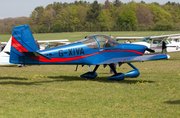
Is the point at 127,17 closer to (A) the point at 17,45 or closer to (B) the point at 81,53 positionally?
(B) the point at 81,53

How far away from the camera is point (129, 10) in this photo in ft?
411

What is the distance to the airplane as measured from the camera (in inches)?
329

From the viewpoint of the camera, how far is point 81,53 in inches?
364

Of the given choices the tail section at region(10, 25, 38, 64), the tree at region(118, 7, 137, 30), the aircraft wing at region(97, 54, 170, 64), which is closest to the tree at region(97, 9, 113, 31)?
the tree at region(118, 7, 137, 30)

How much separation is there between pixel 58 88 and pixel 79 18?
12162 centimetres

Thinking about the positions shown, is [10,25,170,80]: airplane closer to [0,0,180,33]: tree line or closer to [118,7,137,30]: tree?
[0,0,180,33]: tree line

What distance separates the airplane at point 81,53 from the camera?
8367 millimetres

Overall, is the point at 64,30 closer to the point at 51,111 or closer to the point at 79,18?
the point at 79,18

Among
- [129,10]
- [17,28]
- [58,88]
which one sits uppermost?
[129,10]

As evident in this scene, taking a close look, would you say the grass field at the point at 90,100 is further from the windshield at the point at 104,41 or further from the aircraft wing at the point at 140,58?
the windshield at the point at 104,41

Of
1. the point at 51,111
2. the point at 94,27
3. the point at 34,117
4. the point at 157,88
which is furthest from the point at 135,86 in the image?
the point at 94,27

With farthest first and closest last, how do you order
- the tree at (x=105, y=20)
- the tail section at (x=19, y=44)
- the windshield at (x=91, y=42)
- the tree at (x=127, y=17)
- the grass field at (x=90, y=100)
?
1. the tree at (x=127, y=17)
2. the tree at (x=105, y=20)
3. the windshield at (x=91, y=42)
4. the tail section at (x=19, y=44)
5. the grass field at (x=90, y=100)

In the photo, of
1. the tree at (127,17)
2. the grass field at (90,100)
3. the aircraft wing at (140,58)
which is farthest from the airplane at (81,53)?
the tree at (127,17)

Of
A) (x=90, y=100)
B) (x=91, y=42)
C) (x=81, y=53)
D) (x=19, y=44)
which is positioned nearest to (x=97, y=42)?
(x=91, y=42)
